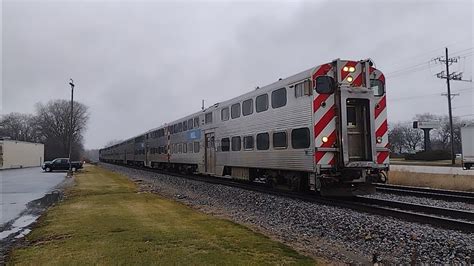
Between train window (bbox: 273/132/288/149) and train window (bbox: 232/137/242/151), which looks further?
train window (bbox: 232/137/242/151)

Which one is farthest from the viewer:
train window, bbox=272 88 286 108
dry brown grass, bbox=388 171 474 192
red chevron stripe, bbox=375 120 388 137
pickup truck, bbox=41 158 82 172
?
pickup truck, bbox=41 158 82 172

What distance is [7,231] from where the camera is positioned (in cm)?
942

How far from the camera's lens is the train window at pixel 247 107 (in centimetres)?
1652

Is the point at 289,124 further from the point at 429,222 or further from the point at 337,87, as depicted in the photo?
the point at 429,222

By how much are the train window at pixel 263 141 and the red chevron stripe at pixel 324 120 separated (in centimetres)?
326

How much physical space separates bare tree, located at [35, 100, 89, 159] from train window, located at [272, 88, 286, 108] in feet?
290

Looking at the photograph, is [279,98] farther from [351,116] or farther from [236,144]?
[236,144]

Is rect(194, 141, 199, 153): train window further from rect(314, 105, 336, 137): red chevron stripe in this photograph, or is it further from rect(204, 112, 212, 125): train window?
rect(314, 105, 336, 137): red chevron stripe

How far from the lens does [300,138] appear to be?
41.4ft

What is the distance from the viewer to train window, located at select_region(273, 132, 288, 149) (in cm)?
1365

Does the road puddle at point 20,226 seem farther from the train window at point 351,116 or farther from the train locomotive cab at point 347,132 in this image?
the train window at point 351,116

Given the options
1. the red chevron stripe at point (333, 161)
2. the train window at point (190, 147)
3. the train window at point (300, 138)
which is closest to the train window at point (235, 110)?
the train window at point (300, 138)

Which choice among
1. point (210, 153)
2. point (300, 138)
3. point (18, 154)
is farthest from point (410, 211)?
point (18, 154)

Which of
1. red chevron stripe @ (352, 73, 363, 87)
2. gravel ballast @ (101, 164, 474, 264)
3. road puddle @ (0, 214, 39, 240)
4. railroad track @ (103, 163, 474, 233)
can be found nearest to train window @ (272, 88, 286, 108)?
red chevron stripe @ (352, 73, 363, 87)
